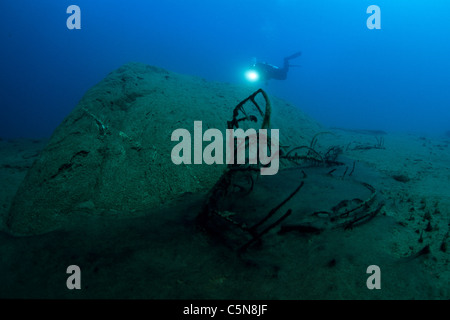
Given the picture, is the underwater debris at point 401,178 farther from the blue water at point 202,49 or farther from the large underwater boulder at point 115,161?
the blue water at point 202,49

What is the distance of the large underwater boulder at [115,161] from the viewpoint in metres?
2.57

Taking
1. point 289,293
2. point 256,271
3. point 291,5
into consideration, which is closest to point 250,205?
point 256,271

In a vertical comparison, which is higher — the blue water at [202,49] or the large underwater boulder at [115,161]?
the blue water at [202,49]

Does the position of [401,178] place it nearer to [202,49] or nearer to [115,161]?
[115,161]

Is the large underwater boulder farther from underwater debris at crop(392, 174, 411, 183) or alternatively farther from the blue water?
the blue water

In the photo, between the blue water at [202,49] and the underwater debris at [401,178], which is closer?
the underwater debris at [401,178]

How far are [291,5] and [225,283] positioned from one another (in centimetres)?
13687

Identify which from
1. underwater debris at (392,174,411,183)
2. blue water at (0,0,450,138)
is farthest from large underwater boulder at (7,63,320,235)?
blue water at (0,0,450,138)

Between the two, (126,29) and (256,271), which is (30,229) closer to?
(256,271)

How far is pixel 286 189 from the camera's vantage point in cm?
298

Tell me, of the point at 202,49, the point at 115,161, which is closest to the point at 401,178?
the point at 115,161

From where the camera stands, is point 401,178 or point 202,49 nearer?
point 401,178

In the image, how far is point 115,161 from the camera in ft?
9.95

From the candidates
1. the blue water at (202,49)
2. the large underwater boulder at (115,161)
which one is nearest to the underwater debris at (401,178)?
the large underwater boulder at (115,161)
